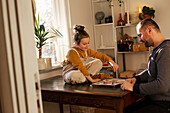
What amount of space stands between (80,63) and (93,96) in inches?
20.3

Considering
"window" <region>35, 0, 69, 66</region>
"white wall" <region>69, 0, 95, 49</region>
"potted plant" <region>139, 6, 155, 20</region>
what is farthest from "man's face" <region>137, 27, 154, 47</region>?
"potted plant" <region>139, 6, 155, 20</region>

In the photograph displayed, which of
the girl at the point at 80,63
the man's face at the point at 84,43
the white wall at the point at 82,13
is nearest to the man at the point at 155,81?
the girl at the point at 80,63

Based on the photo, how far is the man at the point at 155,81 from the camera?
1.73 metres

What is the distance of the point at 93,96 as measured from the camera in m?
1.93

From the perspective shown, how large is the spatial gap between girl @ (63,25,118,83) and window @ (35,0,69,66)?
0.89 metres

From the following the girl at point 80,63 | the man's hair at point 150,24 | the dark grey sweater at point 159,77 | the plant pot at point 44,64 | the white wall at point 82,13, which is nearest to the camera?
the dark grey sweater at point 159,77

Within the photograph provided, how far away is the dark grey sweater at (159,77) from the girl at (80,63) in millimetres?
560

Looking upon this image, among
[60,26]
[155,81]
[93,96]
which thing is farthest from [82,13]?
[155,81]

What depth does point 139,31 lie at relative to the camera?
2.00 meters

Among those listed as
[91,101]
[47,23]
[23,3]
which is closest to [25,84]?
[23,3]

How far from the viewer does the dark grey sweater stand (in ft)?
5.63

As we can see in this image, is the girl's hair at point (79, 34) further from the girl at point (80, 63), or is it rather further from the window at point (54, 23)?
the window at point (54, 23)

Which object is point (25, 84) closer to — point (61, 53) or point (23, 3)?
point (23, 3)

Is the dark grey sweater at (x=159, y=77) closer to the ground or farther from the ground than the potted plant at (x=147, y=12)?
closer to the ground
